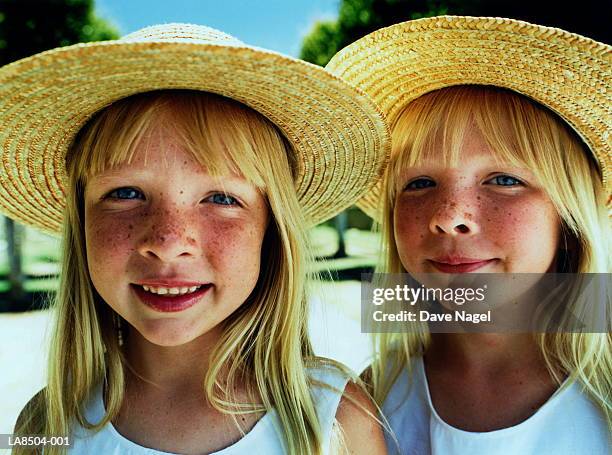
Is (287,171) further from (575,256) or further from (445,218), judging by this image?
(575,256)

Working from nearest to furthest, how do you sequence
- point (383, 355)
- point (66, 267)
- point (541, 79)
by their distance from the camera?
point (541, 79)
point (66, 267)
point (383, 355)

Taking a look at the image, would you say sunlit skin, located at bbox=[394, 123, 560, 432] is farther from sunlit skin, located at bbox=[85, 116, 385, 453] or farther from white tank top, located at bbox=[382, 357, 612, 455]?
sunlit skin, located at bbox=[85, 116, 385, 453]

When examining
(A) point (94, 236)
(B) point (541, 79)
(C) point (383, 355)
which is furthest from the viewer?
(C) point (383, 355)

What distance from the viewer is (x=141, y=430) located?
1464 mm

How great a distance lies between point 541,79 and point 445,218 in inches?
15.7

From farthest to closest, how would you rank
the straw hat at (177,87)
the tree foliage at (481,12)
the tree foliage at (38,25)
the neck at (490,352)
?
the tree foliage at (38,25) → the tree foliage at (481,12) → the neck at (490,352) → the straw hat at (177,87)

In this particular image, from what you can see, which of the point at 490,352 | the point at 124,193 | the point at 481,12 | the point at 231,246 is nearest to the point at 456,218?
the point at 490,352

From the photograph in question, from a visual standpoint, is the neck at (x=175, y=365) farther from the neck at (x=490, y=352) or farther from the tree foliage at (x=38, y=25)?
the tree foliage at (x=38, y=25)

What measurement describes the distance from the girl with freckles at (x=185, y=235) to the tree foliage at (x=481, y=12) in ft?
15.4

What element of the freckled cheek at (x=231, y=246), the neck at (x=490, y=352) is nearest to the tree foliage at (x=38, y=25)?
the freckled cheek at (x=231, y=246)

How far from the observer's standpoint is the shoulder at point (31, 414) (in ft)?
5.17

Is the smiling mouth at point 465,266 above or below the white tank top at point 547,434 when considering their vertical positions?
above

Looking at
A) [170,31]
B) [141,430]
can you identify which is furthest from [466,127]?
[141,430]

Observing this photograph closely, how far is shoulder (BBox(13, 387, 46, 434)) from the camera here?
1.58 m
